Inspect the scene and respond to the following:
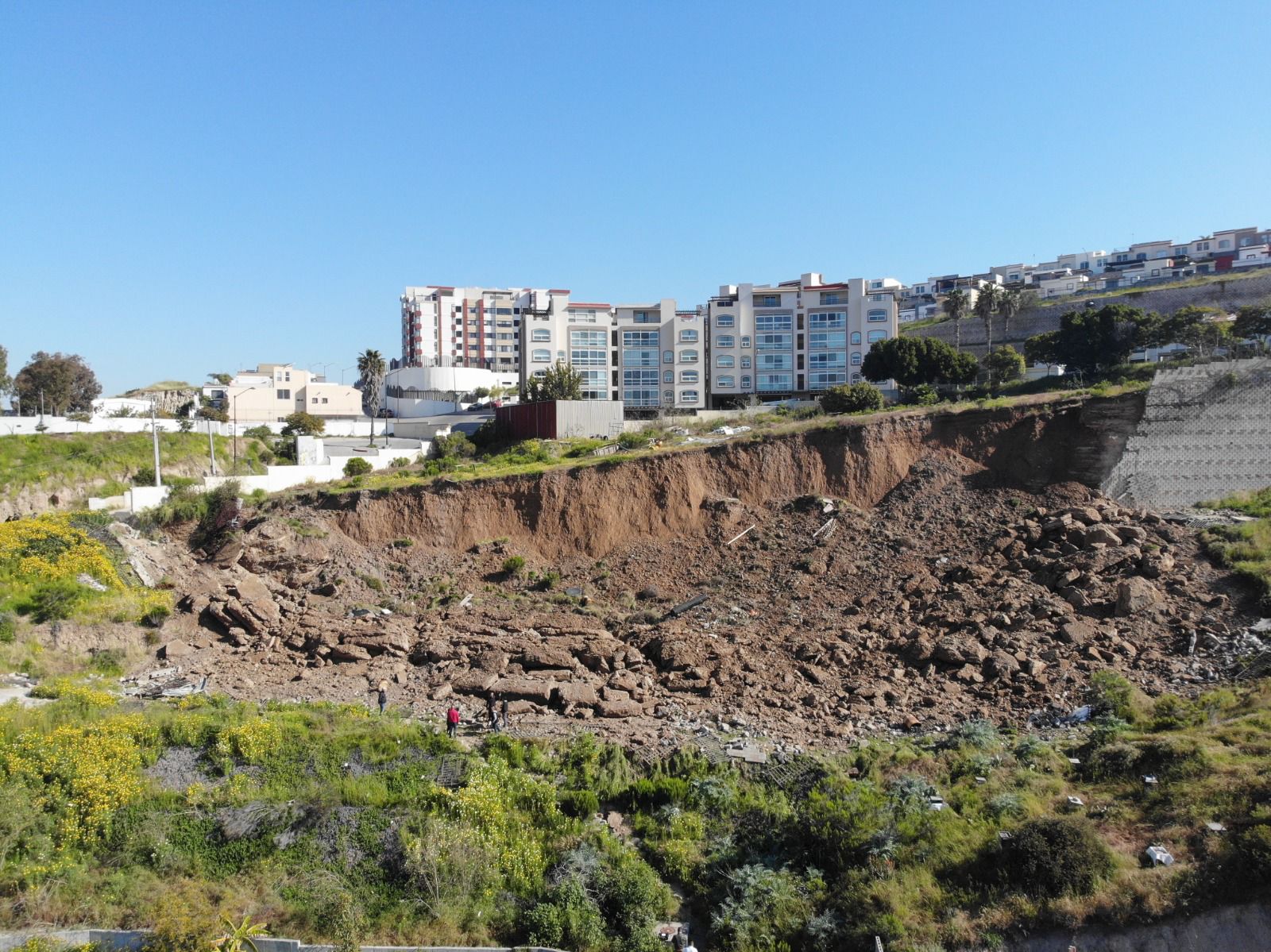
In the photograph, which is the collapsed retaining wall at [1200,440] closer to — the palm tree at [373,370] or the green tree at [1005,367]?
the green tree at [1005,367]

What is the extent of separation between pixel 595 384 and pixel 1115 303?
41842mm

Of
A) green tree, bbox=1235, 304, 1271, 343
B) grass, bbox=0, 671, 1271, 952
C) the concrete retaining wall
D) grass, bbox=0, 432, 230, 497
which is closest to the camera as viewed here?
the concrete retaining wall

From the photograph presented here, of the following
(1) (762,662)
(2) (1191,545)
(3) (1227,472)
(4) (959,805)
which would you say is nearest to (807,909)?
(4) (959,805)

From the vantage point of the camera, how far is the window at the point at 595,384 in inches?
2096

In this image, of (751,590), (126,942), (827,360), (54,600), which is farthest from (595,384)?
(126,942)

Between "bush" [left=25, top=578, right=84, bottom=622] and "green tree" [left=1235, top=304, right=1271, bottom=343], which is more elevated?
"green tree" [left=1235, top=304, right=1271, bottom=343]

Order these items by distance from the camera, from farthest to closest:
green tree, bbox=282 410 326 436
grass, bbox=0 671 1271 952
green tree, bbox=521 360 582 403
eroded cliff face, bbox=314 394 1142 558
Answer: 1. green tree, bbox=282 410 326 436
2. green tree, bbox=521 360 582 403
3. eroded cliff face, bbox=314 394 1142 558
4. grass, bbox=0 671 1271 952

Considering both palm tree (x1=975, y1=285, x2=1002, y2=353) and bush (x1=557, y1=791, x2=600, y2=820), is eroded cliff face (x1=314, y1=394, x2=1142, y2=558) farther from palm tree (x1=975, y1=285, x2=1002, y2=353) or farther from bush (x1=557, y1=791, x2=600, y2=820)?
palm tree (x1=975, y1=285, x2=1002, y2=353)

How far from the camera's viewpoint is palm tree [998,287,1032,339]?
65562 mm

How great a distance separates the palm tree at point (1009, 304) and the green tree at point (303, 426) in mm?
46466

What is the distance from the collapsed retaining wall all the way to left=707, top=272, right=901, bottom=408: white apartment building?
26.2m

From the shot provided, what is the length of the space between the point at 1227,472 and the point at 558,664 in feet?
62.7

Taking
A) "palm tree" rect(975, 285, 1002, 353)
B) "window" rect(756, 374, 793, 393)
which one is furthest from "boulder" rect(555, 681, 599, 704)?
"palm tree" rect(975, 285, 1002, 353)

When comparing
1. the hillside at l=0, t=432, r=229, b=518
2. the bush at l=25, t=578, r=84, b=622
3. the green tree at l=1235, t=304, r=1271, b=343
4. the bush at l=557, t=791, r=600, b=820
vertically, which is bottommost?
the bush at l=557, t=791, r=600, b=820
